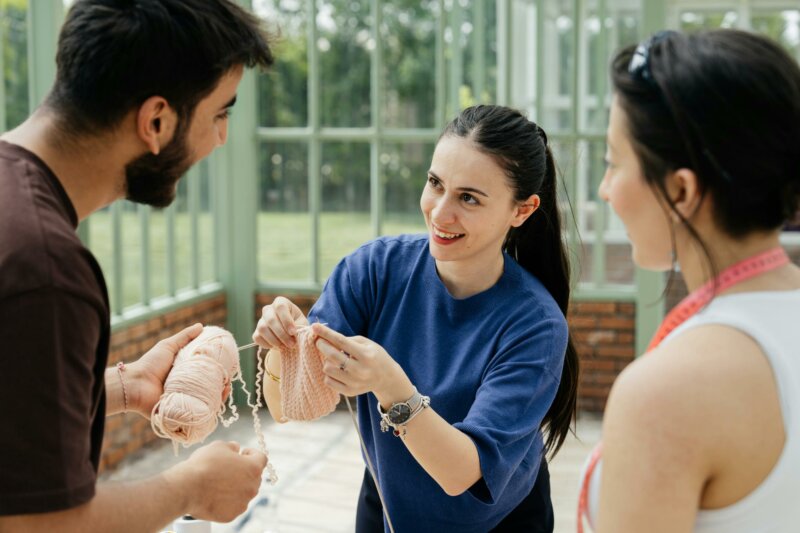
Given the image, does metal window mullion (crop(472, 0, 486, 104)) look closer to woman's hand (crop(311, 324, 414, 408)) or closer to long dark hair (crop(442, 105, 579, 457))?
long dark hair (crop(442, 105, 579, 457))

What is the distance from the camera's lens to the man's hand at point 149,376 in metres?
1.74

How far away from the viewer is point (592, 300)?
18.0 feet

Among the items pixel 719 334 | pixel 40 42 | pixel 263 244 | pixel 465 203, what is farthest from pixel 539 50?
pixel 719 334

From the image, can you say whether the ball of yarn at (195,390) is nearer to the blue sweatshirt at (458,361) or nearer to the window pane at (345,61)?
the blue sweatshirt at (458,361)

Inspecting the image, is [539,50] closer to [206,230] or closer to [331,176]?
[331,176]

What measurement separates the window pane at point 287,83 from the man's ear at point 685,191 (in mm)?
4893

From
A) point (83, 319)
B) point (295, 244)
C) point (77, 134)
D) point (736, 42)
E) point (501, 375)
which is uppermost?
point (736, 42)

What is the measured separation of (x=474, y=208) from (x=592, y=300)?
3593mm

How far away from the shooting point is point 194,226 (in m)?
5.43

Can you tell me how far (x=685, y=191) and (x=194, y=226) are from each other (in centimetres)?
459

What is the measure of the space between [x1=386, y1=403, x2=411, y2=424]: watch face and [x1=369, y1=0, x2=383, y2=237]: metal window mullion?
3958 mm

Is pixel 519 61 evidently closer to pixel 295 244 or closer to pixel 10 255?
pixel 295 244

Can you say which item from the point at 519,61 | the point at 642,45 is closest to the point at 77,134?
Answer: the point at 642,45

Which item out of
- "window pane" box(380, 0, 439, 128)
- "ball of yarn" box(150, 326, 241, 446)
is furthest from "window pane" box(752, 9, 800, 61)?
"ball of yarn" box(150, 326, 241, 446)
